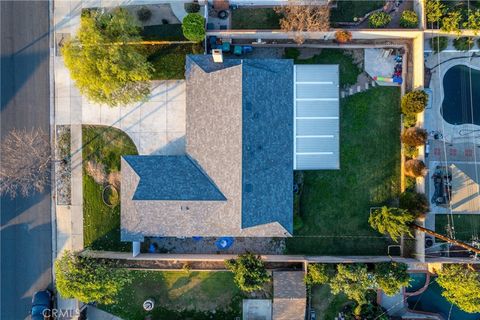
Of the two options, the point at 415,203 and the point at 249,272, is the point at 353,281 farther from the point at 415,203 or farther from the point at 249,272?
the point at 249,272

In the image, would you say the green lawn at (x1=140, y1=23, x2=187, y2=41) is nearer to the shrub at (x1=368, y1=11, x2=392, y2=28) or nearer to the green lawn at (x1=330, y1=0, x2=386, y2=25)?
the green lawn at (x1=330, y1=0, x2=386, y2=25)

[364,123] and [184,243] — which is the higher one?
[364,123]

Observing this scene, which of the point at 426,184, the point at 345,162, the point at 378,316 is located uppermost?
the point at 345,162

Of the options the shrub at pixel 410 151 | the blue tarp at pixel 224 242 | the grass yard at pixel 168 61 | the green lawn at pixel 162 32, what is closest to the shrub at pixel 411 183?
the shrub at pixel 410 151

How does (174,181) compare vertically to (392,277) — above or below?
above

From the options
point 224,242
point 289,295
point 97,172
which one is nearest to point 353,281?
point 289,295

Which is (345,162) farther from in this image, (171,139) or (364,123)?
(171,139)

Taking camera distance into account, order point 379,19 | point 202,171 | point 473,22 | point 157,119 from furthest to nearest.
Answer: point 157,119 < point 379,19 < point 473,22 < point 202,171

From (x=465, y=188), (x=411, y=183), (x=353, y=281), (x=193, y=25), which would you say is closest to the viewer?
(x=353, y=281)

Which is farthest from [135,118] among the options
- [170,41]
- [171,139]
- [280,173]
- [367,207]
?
[367,207]
